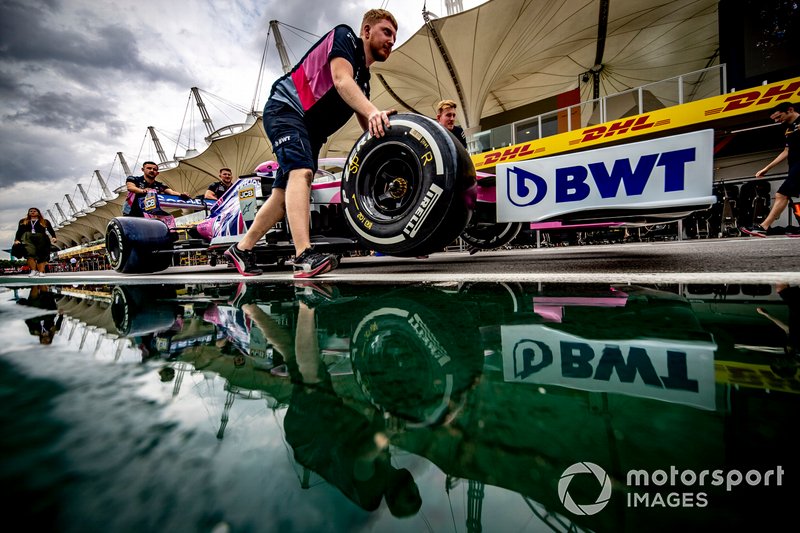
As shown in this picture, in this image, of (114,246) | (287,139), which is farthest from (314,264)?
(114,246)

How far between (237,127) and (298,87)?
Result: 24737 millimetres

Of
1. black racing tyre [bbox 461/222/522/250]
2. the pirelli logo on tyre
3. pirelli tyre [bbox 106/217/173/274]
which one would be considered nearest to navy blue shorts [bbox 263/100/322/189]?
the pirelli logo on tyre

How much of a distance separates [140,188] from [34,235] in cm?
247

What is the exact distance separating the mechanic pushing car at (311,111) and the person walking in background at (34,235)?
6138mm

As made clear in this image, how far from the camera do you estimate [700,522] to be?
21cm

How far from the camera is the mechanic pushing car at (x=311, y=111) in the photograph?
1.85m

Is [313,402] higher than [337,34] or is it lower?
lower

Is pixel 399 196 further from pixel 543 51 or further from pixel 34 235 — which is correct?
pixel 543 51

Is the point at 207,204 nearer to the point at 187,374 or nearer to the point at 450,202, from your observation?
the point at 450,202

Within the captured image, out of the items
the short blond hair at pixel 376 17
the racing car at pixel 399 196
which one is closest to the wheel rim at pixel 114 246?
the racing car at pixel 399 196

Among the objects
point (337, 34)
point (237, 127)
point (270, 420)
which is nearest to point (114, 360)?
point (270, 420)

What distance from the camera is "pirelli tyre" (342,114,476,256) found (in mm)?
1606

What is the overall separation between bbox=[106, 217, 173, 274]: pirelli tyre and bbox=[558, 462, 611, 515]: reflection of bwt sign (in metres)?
3.85

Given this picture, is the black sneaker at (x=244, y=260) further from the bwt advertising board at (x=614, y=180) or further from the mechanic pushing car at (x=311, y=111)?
the bwt advertising board at (x=614, y=180)
